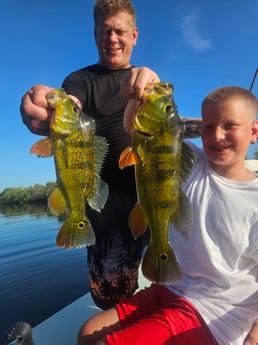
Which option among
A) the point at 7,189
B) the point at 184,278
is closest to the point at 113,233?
the point at 184,278

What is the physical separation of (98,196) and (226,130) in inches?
51.0

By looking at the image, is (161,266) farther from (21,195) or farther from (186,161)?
(21,195)

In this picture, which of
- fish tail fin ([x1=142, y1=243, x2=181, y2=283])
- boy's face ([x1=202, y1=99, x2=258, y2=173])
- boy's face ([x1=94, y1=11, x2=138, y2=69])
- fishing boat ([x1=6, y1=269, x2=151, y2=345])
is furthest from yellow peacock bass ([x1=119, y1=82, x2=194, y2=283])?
fishing boat ([x1=6, y1=269, x2=151, y2=345])

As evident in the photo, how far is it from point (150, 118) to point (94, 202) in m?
0.71

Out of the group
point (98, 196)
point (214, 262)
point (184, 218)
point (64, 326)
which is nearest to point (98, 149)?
point (98, 196)

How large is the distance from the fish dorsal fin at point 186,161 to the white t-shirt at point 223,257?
763mm

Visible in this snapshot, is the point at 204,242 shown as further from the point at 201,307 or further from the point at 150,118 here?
the point at 150,118

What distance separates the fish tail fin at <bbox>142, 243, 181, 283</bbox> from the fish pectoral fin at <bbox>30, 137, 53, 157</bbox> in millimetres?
938

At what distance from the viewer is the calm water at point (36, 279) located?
9555mm

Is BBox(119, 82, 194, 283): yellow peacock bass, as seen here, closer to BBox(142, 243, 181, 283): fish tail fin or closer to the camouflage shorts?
BBox(142, 243, 181, 283): fish tail fin

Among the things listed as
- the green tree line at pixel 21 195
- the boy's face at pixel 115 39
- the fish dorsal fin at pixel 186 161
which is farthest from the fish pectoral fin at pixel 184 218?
the green tree line at pixel 21 195

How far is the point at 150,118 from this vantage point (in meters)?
2.03

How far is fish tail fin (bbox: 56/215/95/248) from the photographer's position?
2176mm

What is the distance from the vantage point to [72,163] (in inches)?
84.7
